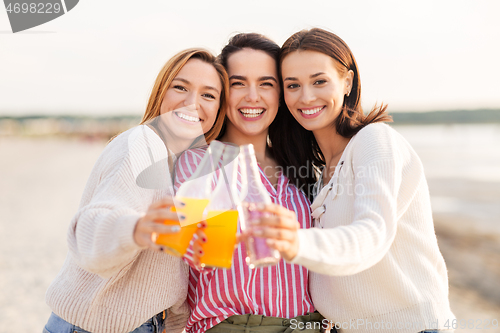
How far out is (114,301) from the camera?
193 cm

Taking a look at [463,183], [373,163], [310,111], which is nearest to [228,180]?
[373,163]

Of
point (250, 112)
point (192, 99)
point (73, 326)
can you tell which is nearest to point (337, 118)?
point (250, 112)

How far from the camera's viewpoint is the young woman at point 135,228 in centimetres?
148

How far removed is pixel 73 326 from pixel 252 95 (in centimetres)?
181

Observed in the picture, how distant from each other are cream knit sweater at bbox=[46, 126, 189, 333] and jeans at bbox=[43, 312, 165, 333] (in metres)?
0.07

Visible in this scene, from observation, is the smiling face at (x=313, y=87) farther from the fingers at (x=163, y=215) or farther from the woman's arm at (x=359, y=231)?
the fingers at (x=163, y=215)

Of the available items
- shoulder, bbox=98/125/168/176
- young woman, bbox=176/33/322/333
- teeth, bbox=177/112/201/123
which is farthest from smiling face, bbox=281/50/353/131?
shoulder, bbox=98/125/168/176

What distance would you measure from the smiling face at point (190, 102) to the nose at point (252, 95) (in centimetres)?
24

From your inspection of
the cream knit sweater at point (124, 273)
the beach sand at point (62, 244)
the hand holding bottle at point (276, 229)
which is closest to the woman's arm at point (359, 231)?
the hand holding bottle at point (276, 229)

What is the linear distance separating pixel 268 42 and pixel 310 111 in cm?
65

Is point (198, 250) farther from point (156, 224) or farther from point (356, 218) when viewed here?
point (356, 218)

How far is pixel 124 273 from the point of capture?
6.19ft

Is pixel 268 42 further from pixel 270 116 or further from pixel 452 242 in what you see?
pixel 452 242

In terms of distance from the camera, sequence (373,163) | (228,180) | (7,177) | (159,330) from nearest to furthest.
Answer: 1. (228,180)
2. (373,163)
3. (159,330)
4. (7,177)
